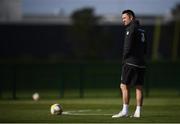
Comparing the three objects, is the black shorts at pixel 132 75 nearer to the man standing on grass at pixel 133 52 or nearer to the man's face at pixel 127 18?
the man standing on grass at pixel 133 52

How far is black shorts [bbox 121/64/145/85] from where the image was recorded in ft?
56.5

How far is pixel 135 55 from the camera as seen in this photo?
17.2 metres

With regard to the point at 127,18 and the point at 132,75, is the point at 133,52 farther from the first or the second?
the point at 127,18

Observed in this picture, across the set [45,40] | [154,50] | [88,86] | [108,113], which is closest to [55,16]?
[45,40]

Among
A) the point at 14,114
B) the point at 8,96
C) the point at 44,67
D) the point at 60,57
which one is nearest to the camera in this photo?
the point at 14,114

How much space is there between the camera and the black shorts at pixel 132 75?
17.2m

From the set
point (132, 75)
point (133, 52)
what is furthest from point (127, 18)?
point (132, 75)

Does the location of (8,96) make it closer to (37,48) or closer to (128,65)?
(128,65)

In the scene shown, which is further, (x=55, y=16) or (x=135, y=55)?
(x=55, y=16)

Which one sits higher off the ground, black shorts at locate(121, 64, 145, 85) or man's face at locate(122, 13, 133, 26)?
man's face at locate(122, 13, 133, 26)

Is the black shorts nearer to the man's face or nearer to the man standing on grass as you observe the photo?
the man standing on grass

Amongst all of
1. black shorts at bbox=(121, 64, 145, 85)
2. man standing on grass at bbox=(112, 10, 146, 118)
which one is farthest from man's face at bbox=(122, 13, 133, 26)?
black shorts at bbox=(121, 64, 145, 85)

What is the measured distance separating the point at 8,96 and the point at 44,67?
10.3 feet

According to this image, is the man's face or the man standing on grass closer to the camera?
the man standing on grass
